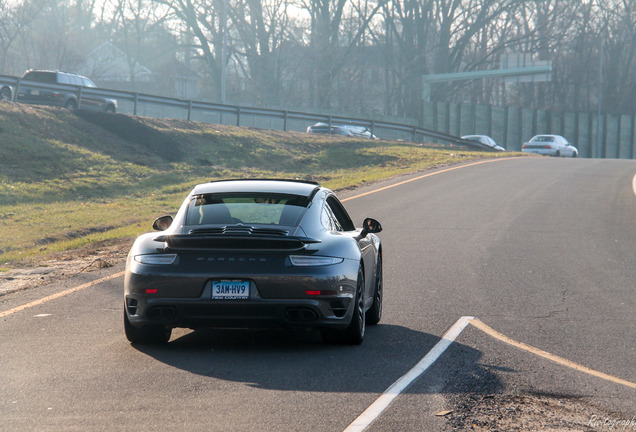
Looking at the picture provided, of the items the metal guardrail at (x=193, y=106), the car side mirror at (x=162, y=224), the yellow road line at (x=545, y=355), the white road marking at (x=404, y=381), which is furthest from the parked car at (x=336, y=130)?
the white road marking at (x=404, y=381)

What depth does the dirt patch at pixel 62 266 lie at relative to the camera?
36.3 ft

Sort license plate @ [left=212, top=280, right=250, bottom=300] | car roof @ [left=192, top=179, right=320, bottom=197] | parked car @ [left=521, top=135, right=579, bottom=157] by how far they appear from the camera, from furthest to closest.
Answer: parked car @ [left=521, top=135, right=579, bottom=157] < car roof @ [left=192, top=179, right=320, bottom=197] < license plate @ [left=212, top=280, right=250, bottom=300]

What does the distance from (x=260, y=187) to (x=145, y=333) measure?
1.67m

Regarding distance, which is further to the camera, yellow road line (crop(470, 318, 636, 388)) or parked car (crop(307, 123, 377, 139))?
parked car (crop(307, 123, 377, 139))

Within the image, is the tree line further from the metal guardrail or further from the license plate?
the license plate

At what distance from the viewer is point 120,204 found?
74.9 ft

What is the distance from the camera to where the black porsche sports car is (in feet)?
23.1

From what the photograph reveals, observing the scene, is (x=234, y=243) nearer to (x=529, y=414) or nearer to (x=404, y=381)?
(x=404, y=381)

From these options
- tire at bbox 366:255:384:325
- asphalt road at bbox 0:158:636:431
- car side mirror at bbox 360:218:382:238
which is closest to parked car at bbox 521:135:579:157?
asphalt road at bbox 0:158:636:431

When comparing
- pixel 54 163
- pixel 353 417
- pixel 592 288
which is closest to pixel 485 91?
pixel 54 163

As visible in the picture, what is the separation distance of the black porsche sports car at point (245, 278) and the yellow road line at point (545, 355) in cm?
134

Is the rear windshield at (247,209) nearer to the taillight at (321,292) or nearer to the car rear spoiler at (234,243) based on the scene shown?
the car rear spoiler at (234,243)

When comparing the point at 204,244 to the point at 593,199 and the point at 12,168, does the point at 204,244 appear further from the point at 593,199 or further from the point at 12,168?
the point at 12,168

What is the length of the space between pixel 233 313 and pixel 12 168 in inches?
825
